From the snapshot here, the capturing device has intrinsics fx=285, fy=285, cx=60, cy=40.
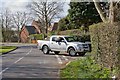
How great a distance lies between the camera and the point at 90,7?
37938 mm

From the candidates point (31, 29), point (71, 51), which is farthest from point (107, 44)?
point (31, 29)

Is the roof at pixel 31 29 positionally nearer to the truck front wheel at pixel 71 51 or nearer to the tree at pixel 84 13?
the tree at pixel 84 13

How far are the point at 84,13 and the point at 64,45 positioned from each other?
14.6 metres

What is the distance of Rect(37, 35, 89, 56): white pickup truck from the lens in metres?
23.1

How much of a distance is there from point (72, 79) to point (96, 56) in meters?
3.18


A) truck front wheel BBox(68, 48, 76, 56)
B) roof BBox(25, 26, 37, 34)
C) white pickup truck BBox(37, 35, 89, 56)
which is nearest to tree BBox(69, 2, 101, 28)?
white pickup truck BBox(37, 35, 89, 56)

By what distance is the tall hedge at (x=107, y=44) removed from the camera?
9531 mm

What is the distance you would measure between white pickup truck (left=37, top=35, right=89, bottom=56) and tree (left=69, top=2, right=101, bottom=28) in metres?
12.6

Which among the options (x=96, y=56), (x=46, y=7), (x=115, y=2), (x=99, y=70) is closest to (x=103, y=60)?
(x=99, y=70)

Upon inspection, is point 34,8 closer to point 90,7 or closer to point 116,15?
point 90,7

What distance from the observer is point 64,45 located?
24.0m

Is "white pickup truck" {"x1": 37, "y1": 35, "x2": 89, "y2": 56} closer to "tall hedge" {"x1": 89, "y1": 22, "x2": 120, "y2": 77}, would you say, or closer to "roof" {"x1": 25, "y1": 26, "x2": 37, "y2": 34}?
"tall hedge" {"x1": 89, "y1": 22, "x2": 120, "y2": 77}

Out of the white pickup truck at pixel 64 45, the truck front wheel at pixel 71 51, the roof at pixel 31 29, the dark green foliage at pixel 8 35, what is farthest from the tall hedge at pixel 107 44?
the roof at pixel 31 29

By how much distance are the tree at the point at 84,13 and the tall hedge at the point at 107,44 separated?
81.0 ft
